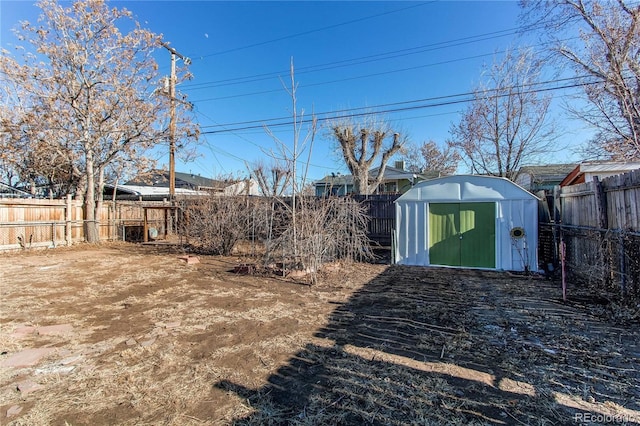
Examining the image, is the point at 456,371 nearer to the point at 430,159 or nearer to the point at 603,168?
the point at 603,168

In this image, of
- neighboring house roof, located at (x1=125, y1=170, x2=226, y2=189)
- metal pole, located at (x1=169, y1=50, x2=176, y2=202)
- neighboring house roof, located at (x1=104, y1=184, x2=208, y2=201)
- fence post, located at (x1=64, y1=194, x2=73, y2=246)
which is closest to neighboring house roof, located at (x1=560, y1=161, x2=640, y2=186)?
neighboring house roof, located at (x1=125, y1=170, x2=226, y2=189)

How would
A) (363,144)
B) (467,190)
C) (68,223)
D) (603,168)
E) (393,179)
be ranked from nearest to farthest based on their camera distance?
(467,190) → (603,168) → (68,223) → (363,144) → (393,179)

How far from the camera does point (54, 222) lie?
11547 millimetres

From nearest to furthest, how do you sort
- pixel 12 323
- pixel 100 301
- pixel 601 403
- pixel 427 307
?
pixel 601 403 < pixel 12 323 < pixel 427 307 < pixel 100 301

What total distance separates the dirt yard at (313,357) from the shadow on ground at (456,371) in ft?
0.05

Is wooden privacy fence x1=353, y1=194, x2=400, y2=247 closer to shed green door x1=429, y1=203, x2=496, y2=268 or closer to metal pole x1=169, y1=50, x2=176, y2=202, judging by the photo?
shed green door x1=429, y1=203, x2=496, y2=268

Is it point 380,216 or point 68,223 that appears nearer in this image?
point 380,216

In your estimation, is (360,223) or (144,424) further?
(360,223)

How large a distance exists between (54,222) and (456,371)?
14.2 m

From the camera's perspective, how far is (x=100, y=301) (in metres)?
5.10

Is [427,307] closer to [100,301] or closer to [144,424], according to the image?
[144,424]

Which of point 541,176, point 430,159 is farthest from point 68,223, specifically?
point 430,159

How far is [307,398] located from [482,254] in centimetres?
689

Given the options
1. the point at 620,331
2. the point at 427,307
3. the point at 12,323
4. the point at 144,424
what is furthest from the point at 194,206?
the point at 620,331
